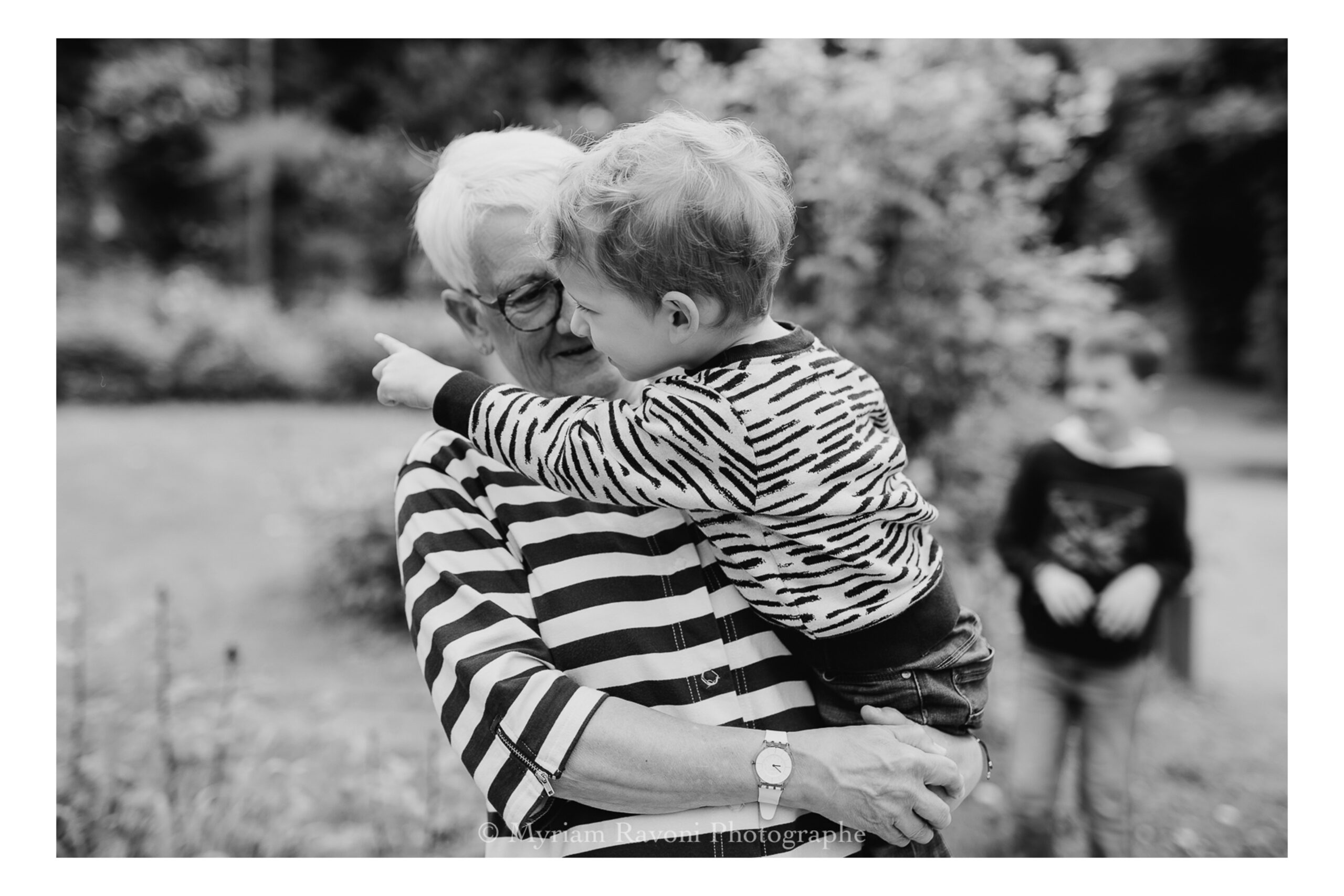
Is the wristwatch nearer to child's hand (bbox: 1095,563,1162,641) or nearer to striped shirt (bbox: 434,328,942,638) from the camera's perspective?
striped shirt (bbox: 434,328,942,638)

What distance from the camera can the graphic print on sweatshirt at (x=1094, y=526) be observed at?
3199 mm

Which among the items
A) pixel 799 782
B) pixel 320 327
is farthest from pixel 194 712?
pixel 320 327

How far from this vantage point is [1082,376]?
3350mm

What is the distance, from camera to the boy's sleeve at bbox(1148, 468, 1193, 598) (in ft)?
10.4

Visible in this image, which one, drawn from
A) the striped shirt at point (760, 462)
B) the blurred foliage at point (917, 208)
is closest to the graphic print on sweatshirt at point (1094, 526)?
the blurred foliage at point (917, 208)

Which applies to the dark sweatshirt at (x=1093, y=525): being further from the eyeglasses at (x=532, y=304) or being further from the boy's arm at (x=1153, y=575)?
the eyeglasses at (x=532, y=304)

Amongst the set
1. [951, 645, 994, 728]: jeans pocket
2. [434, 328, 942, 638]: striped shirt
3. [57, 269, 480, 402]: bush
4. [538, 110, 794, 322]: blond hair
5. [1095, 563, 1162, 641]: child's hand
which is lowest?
[1095, 563, 1162, 641]: child's hand

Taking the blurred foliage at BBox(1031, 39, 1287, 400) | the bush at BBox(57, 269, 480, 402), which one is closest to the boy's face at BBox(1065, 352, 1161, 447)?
the bush at BBox(57, 269, 480, 402)

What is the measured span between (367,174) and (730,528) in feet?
52.2

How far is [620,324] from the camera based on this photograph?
1432 mm

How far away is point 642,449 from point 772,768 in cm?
51

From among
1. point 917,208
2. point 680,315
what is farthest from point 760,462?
point 917,208

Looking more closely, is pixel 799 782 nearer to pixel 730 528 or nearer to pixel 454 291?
pixel 730 528

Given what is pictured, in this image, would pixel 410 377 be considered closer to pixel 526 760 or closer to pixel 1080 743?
pixel 526 760
